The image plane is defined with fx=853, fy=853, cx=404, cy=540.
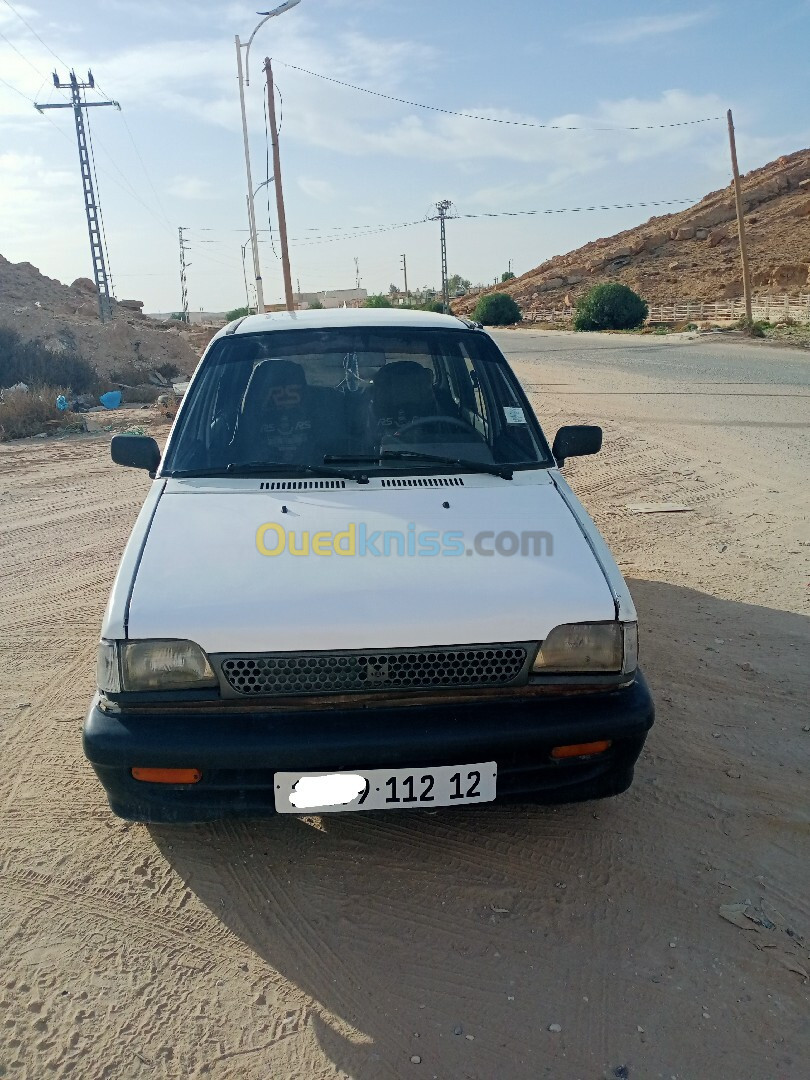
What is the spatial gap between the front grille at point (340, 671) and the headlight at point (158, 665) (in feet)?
0.25

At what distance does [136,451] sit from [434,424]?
1.33 meters

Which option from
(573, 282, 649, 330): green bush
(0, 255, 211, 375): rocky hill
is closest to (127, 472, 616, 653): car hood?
(0, 255, 211, 375): rocky hill

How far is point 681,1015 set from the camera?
224cm

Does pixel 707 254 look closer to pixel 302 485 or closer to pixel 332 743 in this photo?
pixel 302 485

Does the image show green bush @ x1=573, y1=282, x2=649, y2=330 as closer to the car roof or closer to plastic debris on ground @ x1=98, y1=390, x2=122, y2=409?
plastic debris on ground @ x1=98, y1=390, x2=122, y2=409

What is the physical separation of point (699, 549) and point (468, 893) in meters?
4.13

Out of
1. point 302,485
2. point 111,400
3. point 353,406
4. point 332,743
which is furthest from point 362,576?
point 111,400

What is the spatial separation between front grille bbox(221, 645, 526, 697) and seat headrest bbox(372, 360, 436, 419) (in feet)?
4.87

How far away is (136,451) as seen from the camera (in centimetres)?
380

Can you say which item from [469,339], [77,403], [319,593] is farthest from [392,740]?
[77,403]

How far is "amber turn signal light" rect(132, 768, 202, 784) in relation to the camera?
8.36 feet

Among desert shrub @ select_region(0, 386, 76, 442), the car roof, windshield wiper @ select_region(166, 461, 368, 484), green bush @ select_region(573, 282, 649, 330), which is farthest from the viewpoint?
green bush @ select_region(573, 282, 649, 330)

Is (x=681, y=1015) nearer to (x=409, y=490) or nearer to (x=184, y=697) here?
(x=184, y=697)

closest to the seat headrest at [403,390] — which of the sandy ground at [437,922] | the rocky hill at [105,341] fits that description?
the sandy ground at [437,922]
